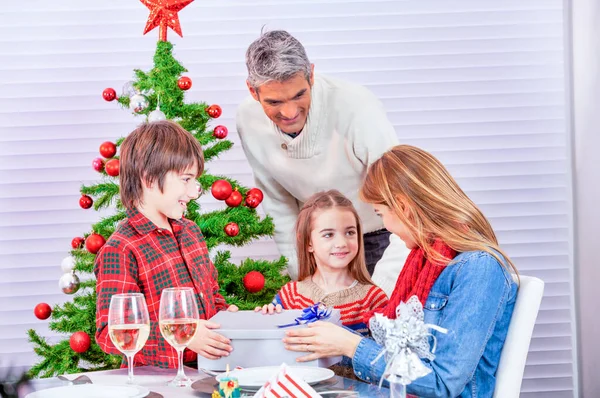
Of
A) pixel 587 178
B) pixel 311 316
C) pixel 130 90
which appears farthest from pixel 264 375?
pixel 587 178

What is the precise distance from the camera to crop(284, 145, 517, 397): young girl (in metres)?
1.60

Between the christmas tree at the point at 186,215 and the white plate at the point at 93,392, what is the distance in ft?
4.59

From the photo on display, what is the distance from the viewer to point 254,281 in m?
2.85

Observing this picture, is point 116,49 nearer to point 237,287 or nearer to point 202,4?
point 202,4

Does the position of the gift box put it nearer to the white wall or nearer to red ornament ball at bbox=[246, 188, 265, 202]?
red ornament ball at bbox=[246, 188, 265, 202]

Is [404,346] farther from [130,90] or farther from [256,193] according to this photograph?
[130,90]

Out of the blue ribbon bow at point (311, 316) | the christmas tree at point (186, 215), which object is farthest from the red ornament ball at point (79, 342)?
the blue ribbon bow at point (311, 316)

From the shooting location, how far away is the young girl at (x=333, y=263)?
7.96 feet

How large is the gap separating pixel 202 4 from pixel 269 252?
4.10 ft

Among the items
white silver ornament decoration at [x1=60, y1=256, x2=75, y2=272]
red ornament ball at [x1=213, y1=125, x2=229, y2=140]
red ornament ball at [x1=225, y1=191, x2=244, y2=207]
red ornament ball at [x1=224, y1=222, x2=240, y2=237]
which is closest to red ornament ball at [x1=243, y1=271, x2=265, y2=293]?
red ornament ball at [x1=224, y1=222, x2=240, y2=237]

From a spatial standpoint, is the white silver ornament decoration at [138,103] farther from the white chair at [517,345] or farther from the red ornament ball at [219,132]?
the white chair at [517,345]

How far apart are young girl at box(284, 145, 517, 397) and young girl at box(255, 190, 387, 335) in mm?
512

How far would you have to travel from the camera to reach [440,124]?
397cm

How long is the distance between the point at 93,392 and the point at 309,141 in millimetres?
1649
